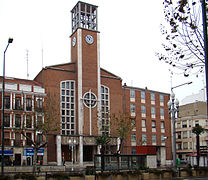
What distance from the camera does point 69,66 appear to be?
62.1 m

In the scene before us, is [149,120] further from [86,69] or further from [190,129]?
[86,69]

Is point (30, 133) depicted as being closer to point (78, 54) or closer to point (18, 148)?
point (18, 148)

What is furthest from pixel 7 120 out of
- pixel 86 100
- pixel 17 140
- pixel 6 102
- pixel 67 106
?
pixel 86 100

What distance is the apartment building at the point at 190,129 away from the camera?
267ft

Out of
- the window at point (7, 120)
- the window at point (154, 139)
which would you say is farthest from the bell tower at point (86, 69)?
the window at point (154, 139)

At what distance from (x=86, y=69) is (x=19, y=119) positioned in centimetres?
1530

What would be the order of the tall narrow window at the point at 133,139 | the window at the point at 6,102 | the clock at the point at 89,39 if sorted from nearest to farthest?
1. the window at the point at 6,102
2. the clock at the point at 89,39
3. the tall narrow window at the point at 133,139

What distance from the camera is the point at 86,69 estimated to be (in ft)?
204

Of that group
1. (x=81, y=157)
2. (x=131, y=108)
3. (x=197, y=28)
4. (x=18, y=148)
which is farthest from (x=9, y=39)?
(x=131, y=108)

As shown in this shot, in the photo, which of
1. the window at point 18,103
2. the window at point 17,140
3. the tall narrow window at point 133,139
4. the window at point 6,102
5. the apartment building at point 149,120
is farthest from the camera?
the apartment building at point 149,120

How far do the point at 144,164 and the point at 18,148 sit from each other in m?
21.9

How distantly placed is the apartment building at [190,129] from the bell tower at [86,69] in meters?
27.7

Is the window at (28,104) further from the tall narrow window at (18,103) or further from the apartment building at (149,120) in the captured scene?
the apartment building at (149,120)

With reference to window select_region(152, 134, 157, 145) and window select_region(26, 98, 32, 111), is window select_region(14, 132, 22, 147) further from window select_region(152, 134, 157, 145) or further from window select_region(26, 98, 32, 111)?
window select_region(152, 134, 157, 145)
